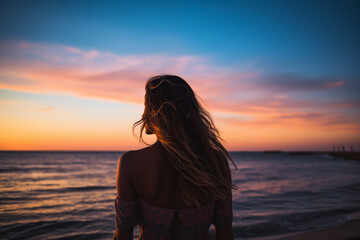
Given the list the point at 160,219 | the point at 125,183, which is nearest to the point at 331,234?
the point at 160,219

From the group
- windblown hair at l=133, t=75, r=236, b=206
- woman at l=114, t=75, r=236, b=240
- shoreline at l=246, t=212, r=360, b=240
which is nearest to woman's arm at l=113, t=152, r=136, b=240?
woman at l=114, t=75, r=236, b=240

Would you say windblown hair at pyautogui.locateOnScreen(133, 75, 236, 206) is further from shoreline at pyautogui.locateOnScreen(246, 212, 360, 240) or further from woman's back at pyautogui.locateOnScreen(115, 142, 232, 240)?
shoreline at pyautogui.locateOnScreen(246, 212, 360, 240)

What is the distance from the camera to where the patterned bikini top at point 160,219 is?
4.92ft

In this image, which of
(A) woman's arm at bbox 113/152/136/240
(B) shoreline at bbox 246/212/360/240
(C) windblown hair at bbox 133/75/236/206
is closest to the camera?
(A) woman's arm at bbox 113/152/136/240

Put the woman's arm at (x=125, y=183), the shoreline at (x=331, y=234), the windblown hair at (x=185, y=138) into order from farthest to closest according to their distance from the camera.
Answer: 1. the shoreline at (x=331, y=234)
2. the windblown hair at (x=185, y=138)
3. the woman's arm at (x=125, y=183)

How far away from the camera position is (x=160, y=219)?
1.53 metres

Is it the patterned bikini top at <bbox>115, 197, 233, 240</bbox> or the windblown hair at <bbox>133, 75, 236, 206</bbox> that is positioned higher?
the windblown hair at <bbox>133, 75, 236, 206</bbox>

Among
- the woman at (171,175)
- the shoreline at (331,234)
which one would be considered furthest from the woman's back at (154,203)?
the shoreline at (331,234)

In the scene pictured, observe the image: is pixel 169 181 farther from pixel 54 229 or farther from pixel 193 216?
pixel 54 229

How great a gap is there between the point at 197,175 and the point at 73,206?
10.9 m

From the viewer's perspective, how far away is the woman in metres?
1.49

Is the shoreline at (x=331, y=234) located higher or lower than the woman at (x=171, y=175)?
lower

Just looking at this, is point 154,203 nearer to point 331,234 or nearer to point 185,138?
point 185,138

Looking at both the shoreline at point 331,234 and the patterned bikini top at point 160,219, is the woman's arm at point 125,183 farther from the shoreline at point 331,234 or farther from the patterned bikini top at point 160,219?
the shoreline at point 331,234
